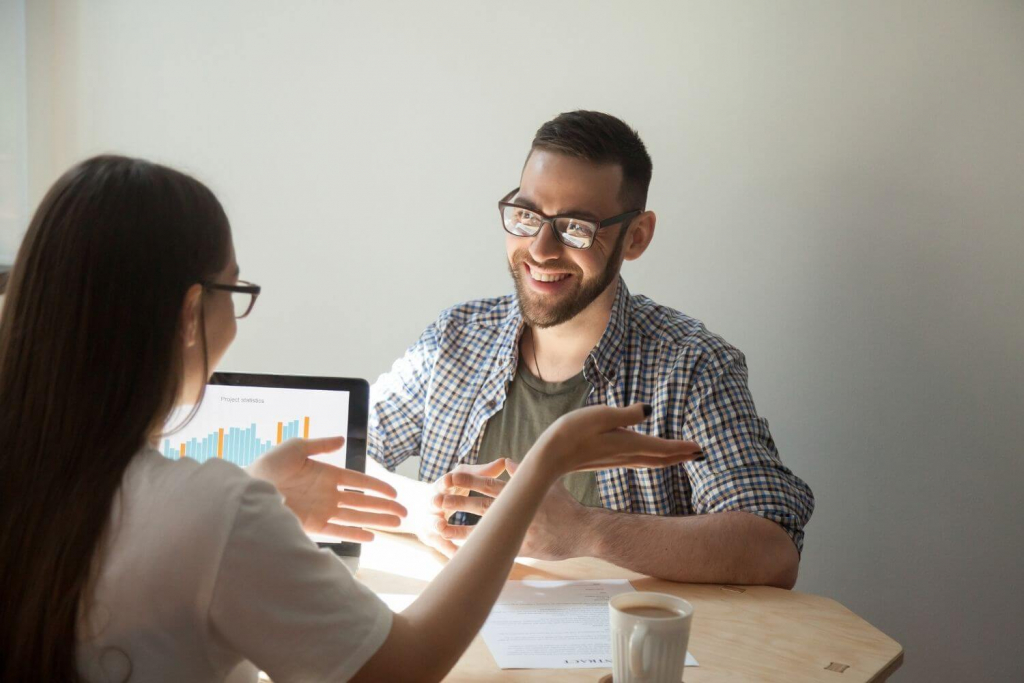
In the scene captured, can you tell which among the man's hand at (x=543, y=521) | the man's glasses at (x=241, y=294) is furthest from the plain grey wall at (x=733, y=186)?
the man's glasses at (x=241, y=294)

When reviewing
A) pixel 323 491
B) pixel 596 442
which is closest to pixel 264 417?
pixel 323 491

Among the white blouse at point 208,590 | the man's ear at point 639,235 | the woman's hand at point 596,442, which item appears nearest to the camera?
the white blouse at point 208,590

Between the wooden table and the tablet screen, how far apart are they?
0.70ft

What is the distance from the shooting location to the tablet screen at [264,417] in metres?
1.41

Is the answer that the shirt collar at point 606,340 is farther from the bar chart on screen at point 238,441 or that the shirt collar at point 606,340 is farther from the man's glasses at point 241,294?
the man's glasses at point 241,294

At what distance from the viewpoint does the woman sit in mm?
783

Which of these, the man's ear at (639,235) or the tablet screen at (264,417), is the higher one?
the man's ear at (639,235)

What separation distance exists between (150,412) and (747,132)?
5.48 feet

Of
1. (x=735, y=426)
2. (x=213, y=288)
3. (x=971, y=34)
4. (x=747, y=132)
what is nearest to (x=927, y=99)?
(x=971, y=34)

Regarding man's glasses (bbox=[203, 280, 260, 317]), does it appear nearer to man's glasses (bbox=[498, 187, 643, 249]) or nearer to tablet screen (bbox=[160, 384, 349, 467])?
tablet screen (bbox=[160, 384, 349, 467])

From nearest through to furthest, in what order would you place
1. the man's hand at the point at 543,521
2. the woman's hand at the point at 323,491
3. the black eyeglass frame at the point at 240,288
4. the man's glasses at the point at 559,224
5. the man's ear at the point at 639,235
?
the black eyeglass frame at the point at 240,288, the woman's hand at the point at 323,491, the man's hand at the point at 543,521, the man's glasses at the point at 559,224, the man's ear at the point at 639,235

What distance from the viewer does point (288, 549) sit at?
81 centimetres

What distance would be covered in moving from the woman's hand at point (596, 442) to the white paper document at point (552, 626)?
228 millimetres

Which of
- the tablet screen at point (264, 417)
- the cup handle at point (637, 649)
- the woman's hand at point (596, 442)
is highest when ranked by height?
the woman's hand at point (596, 442)
